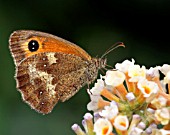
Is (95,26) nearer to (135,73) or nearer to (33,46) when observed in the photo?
(33,46)

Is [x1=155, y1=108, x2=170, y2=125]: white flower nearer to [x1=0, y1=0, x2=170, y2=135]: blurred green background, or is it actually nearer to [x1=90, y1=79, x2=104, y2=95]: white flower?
[x1=90, y1=79, x2=104, y2=95]: white flower

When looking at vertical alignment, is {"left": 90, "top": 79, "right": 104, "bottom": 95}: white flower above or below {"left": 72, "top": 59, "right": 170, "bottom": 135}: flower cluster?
above

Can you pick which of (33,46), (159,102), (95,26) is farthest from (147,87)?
(95,26)

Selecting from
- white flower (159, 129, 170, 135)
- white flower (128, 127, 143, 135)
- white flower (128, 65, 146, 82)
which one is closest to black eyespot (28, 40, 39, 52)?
white flower (128, 65, 146, 82)

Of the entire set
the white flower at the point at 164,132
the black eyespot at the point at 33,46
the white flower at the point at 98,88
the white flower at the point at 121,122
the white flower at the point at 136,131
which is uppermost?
the black eyespot at the point at 33,46

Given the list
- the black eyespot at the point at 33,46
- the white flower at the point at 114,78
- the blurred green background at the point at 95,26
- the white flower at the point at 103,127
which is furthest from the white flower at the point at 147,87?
the blurred green background at the point at 95,26

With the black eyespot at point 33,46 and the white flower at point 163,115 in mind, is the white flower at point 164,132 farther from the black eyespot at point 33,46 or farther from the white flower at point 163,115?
the black eyespot at point 33,46
